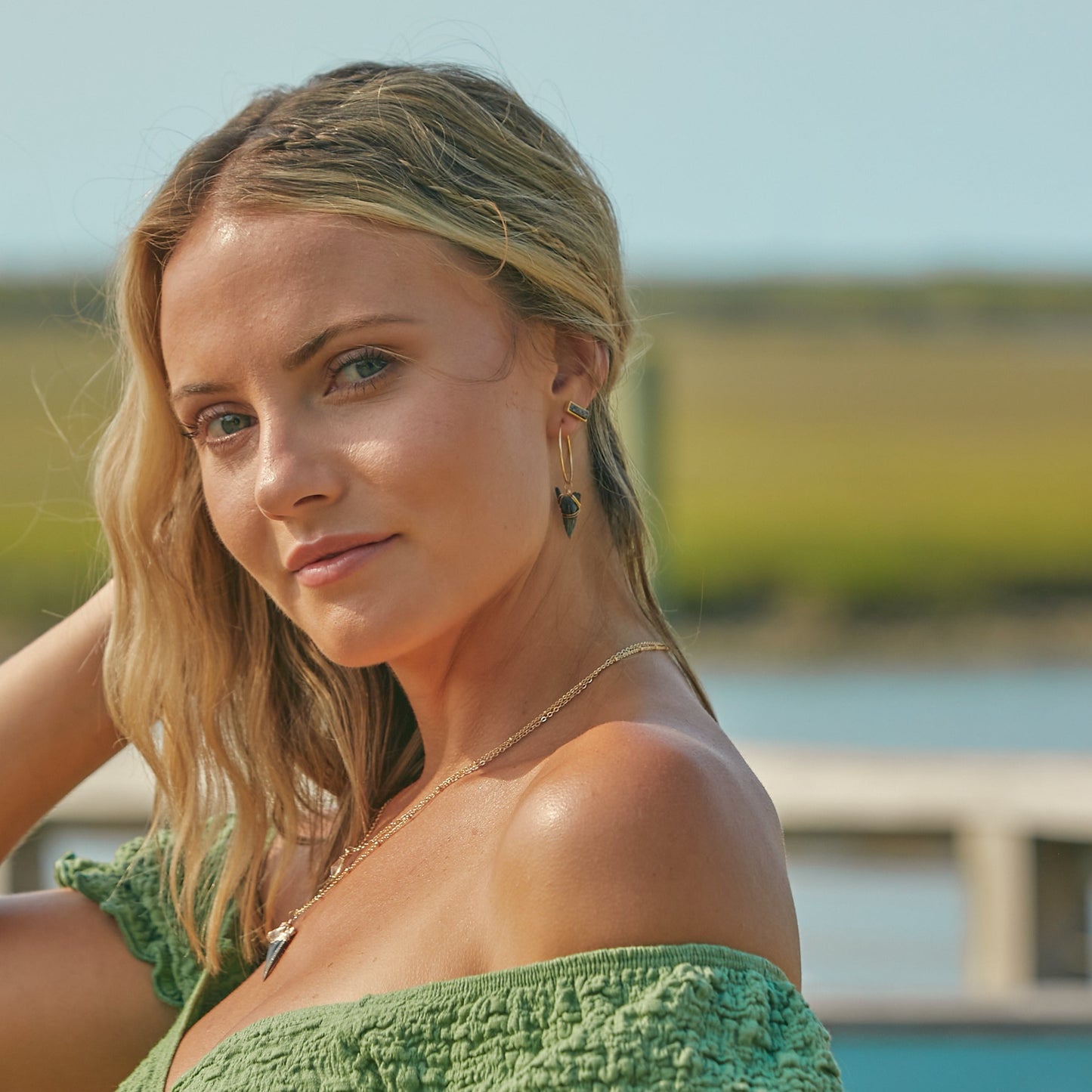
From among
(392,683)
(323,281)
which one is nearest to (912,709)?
(392,683)

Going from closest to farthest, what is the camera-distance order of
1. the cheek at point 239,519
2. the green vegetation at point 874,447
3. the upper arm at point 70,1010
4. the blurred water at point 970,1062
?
1. the cheek at point 239,519
2. the upper arm at point 70,1010
3. the blurred water at point 970,1062
4. the green vegetation at point 874,447

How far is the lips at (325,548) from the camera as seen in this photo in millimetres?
1553

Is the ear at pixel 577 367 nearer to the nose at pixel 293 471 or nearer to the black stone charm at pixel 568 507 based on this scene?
Result: the black stone charm at pixel 568 507

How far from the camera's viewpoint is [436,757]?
1.83m

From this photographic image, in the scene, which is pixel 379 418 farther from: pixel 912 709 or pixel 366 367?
pixel 912 709

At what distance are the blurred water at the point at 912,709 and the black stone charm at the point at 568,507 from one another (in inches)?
368

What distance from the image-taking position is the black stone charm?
170 cm

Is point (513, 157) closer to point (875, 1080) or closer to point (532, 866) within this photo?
point (532, 866)

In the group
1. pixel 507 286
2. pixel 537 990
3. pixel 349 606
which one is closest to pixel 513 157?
pixel 507 286

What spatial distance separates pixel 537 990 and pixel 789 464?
51.2 metres

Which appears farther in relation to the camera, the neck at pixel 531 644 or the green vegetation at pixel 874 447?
the green vegetation at pixel 874 447

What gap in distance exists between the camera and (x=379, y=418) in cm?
154

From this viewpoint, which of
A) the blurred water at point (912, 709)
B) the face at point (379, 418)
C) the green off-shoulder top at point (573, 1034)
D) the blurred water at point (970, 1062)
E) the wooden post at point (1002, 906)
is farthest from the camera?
the blurred water at point (912, 709)

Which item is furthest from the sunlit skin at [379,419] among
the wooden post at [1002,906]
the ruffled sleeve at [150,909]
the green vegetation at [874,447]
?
the green vegetation at [874,447]
